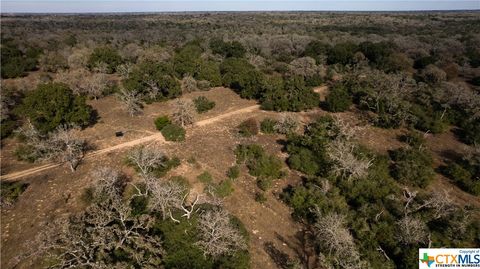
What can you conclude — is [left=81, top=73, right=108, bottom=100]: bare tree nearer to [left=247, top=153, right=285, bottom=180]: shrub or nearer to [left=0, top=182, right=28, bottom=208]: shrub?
[left=0, top=182, right=28, bottom=208]: shrub

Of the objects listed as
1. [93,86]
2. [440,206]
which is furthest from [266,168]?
[93,86]

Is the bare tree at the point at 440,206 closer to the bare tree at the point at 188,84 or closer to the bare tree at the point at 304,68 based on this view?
the bare tree at the point at 304,68

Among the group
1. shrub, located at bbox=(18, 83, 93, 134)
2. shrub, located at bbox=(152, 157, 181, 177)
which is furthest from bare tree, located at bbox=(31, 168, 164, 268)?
shrub, located at bbox=(18, 83, 93, 134)

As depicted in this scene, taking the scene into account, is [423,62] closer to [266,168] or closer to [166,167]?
[266,168]

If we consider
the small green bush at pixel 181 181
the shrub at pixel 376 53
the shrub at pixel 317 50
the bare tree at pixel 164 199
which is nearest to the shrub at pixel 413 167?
the small green bush at pixel 181 181

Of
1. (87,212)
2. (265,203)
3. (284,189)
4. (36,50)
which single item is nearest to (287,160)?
(284,189)

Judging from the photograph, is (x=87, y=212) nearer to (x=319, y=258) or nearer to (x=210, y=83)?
(x=319, y=258)

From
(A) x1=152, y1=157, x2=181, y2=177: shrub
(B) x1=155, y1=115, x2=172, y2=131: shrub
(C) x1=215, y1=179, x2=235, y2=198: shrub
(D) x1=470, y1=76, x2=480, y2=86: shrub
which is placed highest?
A: (D) x1=470, y1=76, x2=480, y2=86: shrub
